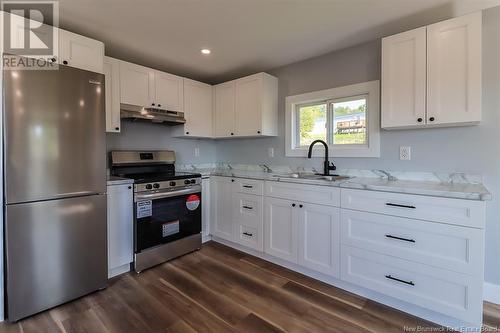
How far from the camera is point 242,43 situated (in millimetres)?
2537

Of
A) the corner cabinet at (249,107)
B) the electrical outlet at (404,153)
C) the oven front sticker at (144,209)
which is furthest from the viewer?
the corner cabinet at (249,107)

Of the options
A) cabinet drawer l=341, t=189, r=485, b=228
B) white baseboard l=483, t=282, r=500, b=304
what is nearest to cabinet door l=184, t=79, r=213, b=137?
cabinet drawer l=341, t=189, r=485, b=228

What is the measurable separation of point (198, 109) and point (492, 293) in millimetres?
3509

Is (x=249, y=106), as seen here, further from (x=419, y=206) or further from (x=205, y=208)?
(x=419, y=206)

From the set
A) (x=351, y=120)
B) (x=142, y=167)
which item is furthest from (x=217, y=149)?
(x=351, y=120)

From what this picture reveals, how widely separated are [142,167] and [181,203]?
0.72 metres

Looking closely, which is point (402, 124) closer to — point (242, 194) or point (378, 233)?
point (378, 233)

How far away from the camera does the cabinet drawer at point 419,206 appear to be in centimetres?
154

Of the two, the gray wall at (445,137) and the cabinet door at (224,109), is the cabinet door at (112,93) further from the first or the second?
the gray wall at (445,137)

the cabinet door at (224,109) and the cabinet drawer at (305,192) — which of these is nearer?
the cabinet drawer at (305,192)

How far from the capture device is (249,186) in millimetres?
2795

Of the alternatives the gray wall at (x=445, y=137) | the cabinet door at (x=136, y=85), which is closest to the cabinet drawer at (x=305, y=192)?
the gray wall at (x=445, y=137)

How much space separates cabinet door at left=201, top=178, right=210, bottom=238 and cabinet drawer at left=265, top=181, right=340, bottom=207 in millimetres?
954

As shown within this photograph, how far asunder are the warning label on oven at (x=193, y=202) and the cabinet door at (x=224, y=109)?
990mm
